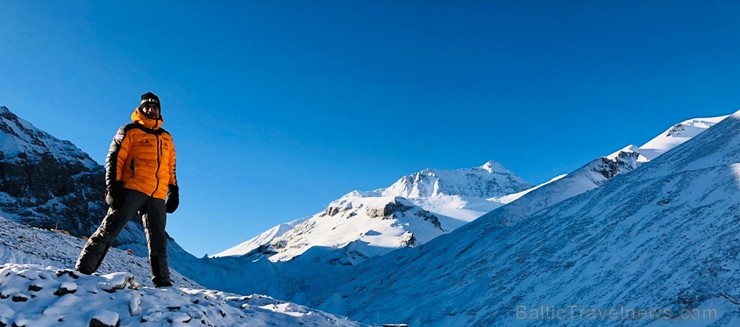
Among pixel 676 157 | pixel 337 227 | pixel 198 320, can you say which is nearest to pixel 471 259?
pixel 676 157

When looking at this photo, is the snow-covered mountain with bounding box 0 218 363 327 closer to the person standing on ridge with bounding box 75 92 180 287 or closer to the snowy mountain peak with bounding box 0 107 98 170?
the person standing on ridge with bounding box 75 92 180 287

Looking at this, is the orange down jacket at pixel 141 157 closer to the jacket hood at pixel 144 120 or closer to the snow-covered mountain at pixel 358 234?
the jacket hood at pixel 144 120

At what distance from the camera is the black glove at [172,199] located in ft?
29.2

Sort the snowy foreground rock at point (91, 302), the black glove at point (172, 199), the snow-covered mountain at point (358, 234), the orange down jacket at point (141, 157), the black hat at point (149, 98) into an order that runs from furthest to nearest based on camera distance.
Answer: the snow-covered mountain at point (358, 234), the black glove at point (172, 199), the black hat at point (149, 98), the orange down jacket at point (141, 157), the snowy foreground rock at point (91, 302)

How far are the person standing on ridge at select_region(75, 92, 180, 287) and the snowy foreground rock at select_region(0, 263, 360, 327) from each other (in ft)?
1.71

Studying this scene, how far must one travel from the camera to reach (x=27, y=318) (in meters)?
6.41

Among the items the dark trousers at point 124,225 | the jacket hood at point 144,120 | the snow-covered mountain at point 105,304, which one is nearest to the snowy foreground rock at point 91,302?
the snow-covered mountain at point 105,304

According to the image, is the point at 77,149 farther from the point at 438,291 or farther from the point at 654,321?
the point at 654,321

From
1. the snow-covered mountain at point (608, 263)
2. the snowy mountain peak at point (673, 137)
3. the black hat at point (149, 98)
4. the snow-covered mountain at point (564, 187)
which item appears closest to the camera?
the black hat at point (149, 98)

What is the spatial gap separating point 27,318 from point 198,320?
6.95ft

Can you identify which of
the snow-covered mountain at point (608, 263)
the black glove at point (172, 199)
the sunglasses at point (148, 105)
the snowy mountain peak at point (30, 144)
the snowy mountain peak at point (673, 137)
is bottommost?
the snow-covered mountain at point (608, 263)

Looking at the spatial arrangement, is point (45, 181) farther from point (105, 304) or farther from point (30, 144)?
point (105, 304)

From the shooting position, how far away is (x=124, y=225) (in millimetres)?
7445

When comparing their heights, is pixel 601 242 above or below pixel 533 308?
above
